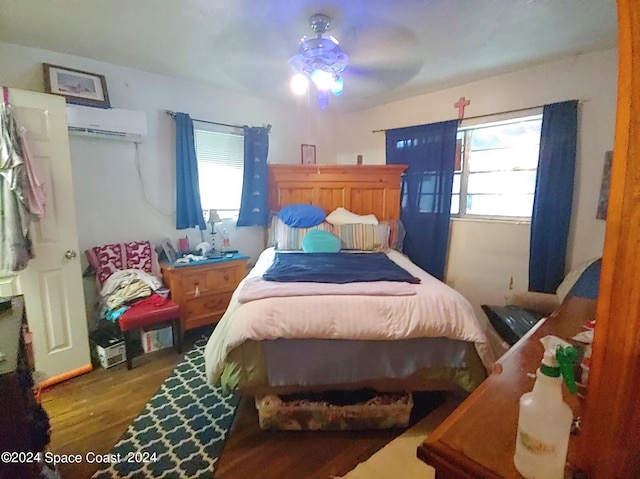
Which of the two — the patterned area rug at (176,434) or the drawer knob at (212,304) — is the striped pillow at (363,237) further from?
the patterned area rug at (176,434)

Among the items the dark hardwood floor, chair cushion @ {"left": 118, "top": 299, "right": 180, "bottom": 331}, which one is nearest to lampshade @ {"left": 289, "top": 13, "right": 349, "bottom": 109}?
chair cushion @ {"left": 118, "top": 299, "right": 180, "bottom": 331}

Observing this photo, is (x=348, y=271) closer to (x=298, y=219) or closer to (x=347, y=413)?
(x=347, y=413)

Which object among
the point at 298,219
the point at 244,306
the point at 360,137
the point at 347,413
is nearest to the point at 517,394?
the point at 347,413

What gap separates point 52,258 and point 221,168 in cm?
174

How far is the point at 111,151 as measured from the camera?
2.74 meters

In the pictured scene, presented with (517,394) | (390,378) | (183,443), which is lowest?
(183,443)

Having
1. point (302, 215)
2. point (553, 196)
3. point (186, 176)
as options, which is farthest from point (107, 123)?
point (553, 196)

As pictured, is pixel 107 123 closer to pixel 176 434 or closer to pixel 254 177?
pixel 254 177

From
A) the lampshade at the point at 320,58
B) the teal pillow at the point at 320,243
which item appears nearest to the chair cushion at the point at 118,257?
the teal pillow at the point at 320,243

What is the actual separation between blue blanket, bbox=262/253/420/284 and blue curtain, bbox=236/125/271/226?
94 cm

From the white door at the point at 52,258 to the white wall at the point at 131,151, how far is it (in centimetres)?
50

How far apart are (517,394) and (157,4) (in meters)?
2.40

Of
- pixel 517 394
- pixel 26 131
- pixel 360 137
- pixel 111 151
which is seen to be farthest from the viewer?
pixel 360 137

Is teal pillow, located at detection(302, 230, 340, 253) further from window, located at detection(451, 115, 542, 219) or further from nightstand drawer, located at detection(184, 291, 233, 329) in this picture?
window, located at detection(451, 115, 542, 219)
